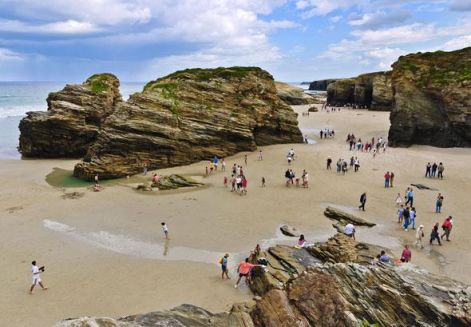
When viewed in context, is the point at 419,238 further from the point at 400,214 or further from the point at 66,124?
the point at 66,124

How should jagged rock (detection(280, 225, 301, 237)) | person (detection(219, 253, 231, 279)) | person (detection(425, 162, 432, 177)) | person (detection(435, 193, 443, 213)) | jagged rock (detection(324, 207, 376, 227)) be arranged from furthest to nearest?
1. person (detection(425, 162, 432, 177))
2. person (detection(435, 193, 443, 213))
3. jagged rock (detection(324, 207, 376, 227))
4. jagged rock (detection(280, 225, 301, 237))
5. person (detection(219, 253, 231, 279))

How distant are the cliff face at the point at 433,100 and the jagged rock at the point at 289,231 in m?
28.3

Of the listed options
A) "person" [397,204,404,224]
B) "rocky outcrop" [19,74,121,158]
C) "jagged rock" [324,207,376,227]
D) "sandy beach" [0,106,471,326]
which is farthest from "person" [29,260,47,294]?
"rocky outcrop" [19,74,121,158]

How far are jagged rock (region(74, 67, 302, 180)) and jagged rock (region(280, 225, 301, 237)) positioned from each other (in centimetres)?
1789

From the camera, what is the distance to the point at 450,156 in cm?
4006

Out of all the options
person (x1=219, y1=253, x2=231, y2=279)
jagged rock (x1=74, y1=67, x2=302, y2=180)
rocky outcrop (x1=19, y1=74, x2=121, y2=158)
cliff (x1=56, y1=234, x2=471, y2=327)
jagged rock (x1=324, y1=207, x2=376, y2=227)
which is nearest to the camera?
cliff (x1=56, y1=234, x2=471, y2=327)

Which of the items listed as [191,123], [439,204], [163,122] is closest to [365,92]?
[191,123]

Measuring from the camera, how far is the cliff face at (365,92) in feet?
276

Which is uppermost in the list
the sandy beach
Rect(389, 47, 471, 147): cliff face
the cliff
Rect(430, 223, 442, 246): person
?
Rect(389, 47, 471, 147): cliff face

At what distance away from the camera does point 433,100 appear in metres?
44.5

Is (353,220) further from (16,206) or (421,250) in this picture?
(16,206)

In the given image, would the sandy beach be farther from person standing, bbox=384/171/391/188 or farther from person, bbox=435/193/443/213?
person standing, bbox=384/171/391/188

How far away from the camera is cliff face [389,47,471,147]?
139 ft

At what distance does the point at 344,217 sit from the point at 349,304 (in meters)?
15.5
